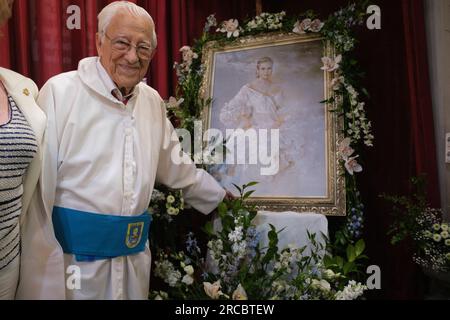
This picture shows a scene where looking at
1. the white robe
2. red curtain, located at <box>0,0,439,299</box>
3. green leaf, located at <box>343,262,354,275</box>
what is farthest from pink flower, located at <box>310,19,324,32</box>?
green leaf, located at <box>343,262,354,275</box>

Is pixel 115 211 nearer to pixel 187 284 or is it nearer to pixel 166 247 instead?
pixel 187 284

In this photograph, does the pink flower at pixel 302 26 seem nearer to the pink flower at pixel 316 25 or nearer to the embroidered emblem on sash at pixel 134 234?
the pink flower at pixel 316 25

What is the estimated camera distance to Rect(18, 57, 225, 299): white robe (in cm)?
137

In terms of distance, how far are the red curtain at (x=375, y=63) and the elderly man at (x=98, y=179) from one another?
2.40ft

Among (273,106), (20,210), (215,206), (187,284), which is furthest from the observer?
(273,106)

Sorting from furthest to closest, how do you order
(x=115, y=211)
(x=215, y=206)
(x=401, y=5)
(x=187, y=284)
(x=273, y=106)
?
(x=401, y=5) < (x=273, y=106) < (x=215, y=206) < (x=187, y=284) < (x=115, y=211)

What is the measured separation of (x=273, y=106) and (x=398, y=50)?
0.92m

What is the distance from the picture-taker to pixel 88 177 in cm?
144

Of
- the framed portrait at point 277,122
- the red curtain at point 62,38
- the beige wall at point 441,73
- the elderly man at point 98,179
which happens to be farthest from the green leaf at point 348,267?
the red curtain at point 62,38

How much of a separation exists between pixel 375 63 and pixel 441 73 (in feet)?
1.50

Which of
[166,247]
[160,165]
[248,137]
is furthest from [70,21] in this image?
[166,247]

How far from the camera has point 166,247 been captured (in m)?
2.02

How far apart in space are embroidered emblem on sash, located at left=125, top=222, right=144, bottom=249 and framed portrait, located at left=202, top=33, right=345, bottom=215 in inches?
24.9

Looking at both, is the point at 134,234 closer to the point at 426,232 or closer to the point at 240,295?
the point at 240,295
